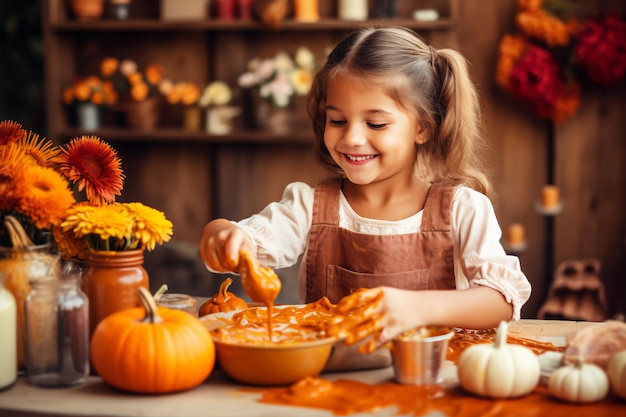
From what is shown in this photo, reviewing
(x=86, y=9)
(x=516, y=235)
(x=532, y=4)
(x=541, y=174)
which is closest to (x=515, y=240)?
(x=516, y=235)

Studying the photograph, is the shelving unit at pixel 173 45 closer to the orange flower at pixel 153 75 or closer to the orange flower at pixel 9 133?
the orange flower at pixel 153 75

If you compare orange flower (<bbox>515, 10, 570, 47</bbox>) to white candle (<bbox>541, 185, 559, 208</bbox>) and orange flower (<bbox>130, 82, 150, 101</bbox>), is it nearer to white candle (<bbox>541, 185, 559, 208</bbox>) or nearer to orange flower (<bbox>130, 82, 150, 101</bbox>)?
white candle (<bbox>541, 185, 559, 208</bbox>)

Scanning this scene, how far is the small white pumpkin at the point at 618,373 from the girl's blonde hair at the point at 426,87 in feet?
2.69

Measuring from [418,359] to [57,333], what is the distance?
0.59 meters

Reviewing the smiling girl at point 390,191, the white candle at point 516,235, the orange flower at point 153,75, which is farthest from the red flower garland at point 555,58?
the smiling girl at point 390,191

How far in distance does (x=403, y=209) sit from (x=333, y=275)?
0.78 ft

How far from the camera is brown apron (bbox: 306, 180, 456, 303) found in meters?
1.96

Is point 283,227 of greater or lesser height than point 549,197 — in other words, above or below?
above

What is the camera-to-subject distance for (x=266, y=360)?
132 cm

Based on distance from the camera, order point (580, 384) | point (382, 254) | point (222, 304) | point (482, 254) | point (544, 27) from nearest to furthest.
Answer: point (580, 384) → point (222, 304) → point (482, 254) → point (382, 254) → point (544, 27)

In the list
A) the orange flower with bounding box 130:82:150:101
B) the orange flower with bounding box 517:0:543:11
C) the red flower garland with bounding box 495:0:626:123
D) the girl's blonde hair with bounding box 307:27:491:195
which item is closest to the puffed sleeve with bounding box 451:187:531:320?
the girl's blonde hair with bounding box 307:27:491:195

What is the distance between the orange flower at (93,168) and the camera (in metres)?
1.51

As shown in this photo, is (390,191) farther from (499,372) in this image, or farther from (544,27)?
(544,27)

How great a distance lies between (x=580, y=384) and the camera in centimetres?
127
